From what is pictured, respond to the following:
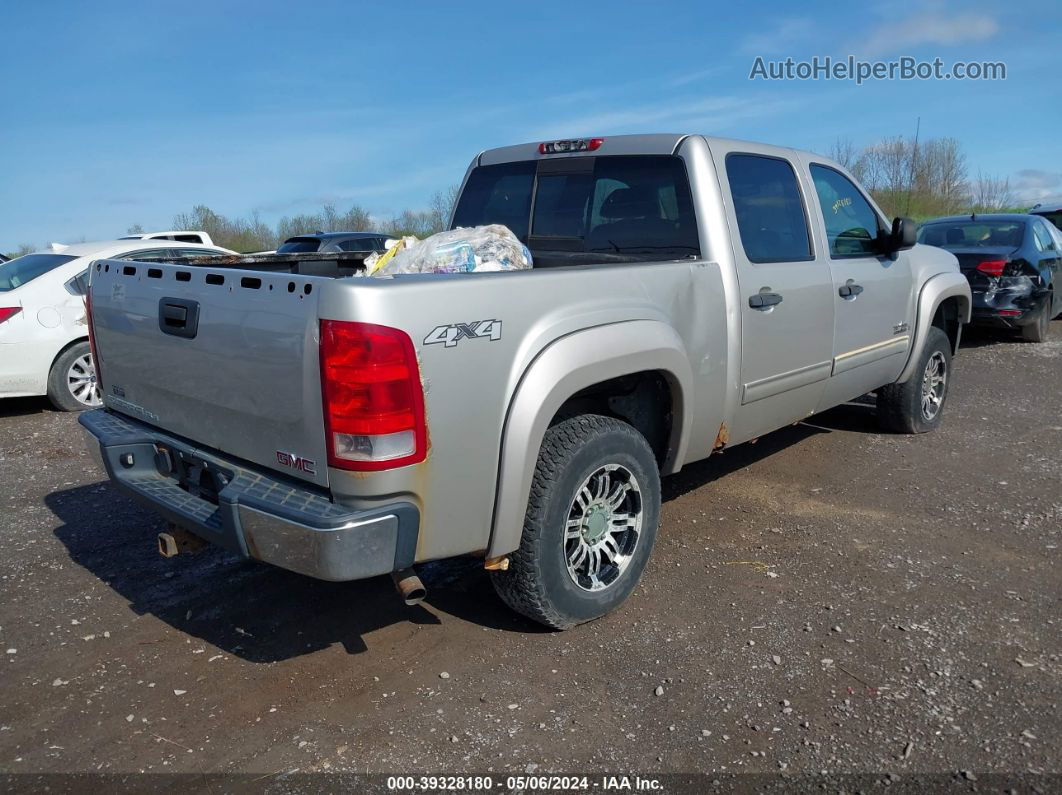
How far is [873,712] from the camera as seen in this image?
2.95m

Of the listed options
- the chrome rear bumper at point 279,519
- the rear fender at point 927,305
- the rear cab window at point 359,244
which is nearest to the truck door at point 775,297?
the rear fender at point 927,305

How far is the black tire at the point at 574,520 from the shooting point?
3225 mm

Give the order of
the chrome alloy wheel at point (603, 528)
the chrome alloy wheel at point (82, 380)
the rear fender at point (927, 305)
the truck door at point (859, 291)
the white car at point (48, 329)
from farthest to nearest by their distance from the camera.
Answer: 1. the chrome alloy wheel at point (82, 380)
2. the white car at point (48, 329)
3. the rear fender at point (927, 305)
4. the truck door at point (859, 291)
5. the chrome alloy wheel at point (603, 528)

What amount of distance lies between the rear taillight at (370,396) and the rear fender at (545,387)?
1.32 ft

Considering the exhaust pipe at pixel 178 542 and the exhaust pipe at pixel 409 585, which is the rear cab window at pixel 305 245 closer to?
the exhaust pipe at pixel 178 542

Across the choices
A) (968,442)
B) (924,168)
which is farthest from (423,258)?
(924,168)

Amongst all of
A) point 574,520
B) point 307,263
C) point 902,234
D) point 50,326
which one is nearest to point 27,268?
point 50,326

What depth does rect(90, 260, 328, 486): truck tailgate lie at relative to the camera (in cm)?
274

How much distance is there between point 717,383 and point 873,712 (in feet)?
5.21

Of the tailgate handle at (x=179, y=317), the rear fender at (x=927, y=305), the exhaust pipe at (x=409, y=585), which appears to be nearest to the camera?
the exhaust pipe at (x=409, y=585)

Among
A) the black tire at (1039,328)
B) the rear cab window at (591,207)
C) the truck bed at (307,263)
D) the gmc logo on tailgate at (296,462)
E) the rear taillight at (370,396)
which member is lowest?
the black tire at (1039,328)

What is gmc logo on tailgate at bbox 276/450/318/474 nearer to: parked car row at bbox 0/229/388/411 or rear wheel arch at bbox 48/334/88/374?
parked car row at bbox 0/229/388/411

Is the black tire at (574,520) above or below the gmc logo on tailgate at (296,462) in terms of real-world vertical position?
below

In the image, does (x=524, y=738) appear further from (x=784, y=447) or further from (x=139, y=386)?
(x=784, y=447)
